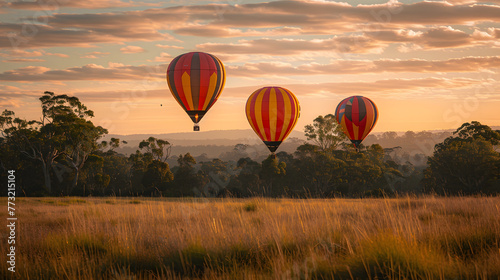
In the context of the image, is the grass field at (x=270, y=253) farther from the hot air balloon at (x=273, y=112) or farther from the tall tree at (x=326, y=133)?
the tall tree at (x=326, y=133)

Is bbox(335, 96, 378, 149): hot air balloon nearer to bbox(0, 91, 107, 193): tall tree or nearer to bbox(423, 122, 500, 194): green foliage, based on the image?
bbox(423, 122, 500, 194): green foliage

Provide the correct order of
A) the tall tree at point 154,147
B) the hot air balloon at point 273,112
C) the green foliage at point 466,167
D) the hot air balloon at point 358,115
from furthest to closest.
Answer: the tall tree at point 154,147 < the green foliage at point 466,167 < the hot air balloon at point 358,115 < the hot air balloon at point 273,112

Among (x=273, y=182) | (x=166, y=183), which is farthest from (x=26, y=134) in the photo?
(x=273, y=182)

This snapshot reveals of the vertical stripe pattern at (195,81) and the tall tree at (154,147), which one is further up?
the vertical stripe pattern at (195,81)

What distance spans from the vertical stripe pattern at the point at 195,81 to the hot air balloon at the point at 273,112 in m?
4.14

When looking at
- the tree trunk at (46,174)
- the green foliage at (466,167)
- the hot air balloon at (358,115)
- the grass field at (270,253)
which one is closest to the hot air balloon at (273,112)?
the hot air balloon at (358,115)

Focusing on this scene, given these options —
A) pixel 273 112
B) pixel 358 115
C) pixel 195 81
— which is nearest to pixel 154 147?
pixel 358 115

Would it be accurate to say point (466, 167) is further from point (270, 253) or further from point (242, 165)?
point (270, 253)

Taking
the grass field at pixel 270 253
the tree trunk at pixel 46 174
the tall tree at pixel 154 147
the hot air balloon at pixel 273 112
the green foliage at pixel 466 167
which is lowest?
the green foliage at pixel 466 167

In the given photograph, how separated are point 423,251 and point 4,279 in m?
6.52

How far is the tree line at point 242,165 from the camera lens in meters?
60.2

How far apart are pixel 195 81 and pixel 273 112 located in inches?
293

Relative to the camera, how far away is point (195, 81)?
115 feet

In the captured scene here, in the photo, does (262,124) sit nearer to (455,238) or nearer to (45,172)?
(455,238)
